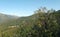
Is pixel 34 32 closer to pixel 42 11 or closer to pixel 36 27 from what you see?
pixel 36 27

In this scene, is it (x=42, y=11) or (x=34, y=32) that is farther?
(x=34, y=32)

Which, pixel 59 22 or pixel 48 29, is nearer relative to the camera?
pixel 48 29

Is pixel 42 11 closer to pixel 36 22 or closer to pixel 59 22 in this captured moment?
pixel 36 22

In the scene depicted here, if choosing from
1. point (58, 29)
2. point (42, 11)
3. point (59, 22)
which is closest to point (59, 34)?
point (58, 29)

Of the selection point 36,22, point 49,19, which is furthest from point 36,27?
point 49,19

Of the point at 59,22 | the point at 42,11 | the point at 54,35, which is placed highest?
the point at 42,11

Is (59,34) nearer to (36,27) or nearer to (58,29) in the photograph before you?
(58,29)

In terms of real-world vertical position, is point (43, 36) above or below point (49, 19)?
below

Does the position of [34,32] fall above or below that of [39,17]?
below

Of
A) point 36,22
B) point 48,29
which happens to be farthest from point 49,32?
point 36,22
